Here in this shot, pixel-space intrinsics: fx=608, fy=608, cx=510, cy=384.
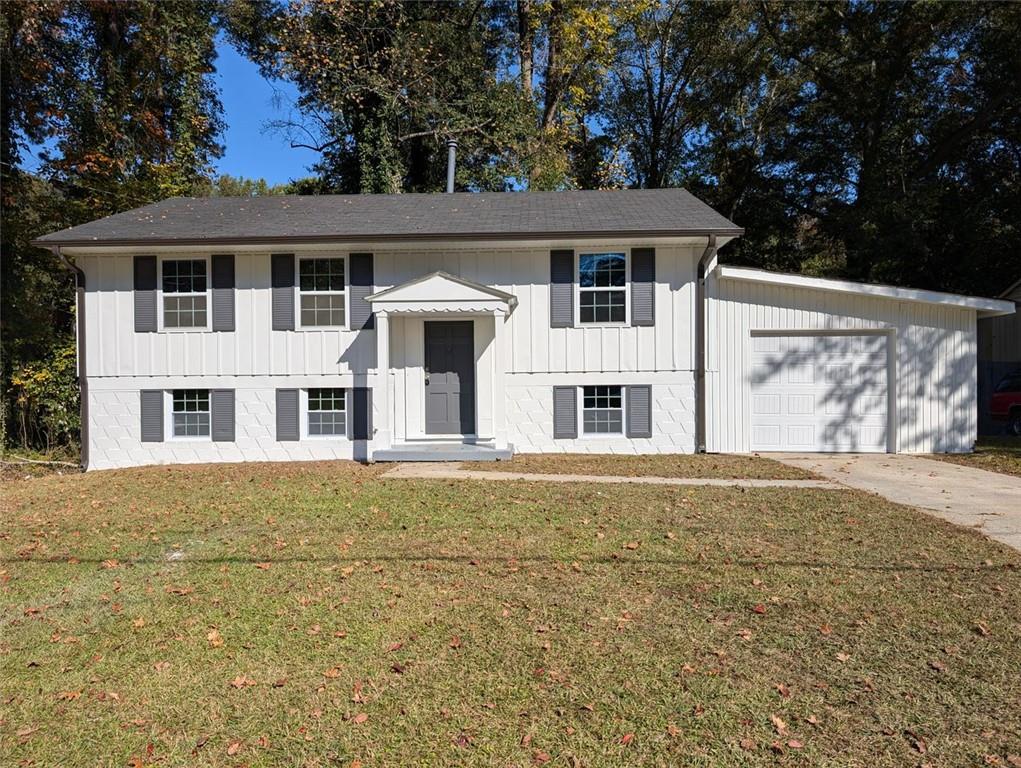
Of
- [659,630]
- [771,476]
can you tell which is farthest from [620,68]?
[659,630]

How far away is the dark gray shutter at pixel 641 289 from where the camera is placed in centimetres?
1130

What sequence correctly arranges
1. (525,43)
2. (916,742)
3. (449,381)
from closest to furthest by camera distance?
(916,742)
(449,381)
(525,43)

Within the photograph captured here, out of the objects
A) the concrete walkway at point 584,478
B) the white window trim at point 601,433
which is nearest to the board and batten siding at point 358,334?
the white window trim at point 601,433

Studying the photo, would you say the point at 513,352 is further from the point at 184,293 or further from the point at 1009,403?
the point at 1009,403

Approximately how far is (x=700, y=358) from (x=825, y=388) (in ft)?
8.23

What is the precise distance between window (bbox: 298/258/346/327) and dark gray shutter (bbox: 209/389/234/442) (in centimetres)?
199

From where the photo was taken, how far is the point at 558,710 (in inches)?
118

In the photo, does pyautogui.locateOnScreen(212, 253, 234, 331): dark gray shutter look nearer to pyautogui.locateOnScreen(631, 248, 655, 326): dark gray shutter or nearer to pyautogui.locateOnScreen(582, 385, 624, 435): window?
pyautogui.locateOnScreen(582, 385, 624, 435): window

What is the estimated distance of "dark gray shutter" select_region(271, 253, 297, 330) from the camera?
1141 cm

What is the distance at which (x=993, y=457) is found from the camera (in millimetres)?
10953

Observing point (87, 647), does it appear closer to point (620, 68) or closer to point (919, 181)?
point (919, 181)

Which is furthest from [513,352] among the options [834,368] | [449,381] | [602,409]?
[834,368]

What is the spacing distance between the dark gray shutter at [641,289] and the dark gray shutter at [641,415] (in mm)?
1324

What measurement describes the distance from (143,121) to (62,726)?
20.6 meters
